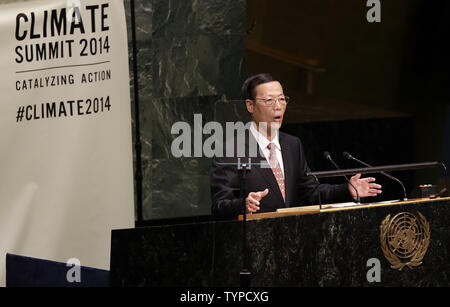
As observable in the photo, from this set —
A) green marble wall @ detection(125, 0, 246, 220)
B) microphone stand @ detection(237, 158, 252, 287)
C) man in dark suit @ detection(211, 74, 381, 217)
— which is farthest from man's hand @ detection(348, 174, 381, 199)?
green marble wall @ detection(125, 0, 246, 220)

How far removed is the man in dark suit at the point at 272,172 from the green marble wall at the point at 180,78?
58.9 inches

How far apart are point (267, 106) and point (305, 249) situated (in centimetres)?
93

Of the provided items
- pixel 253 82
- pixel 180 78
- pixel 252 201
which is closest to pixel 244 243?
pixel 252 201

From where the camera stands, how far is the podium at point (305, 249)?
13.1 feet

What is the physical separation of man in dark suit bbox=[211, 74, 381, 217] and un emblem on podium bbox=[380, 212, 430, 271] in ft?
0.76

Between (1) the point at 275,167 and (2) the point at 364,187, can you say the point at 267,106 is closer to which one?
(1) the point at 275,167

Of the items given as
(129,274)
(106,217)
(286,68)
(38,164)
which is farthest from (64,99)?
(286,68)

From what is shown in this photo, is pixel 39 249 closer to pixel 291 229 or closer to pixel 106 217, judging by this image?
pixel 106 217

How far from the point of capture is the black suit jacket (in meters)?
4.54

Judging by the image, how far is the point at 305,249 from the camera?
4.47 meters

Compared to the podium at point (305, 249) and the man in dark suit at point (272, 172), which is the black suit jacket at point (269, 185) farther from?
the podium at point (305, 249)

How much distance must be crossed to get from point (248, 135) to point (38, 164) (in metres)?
1.39

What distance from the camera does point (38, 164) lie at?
200 inches

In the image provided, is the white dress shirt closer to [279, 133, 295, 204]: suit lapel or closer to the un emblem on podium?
[279, 133, 295, 204]: suit lapel
